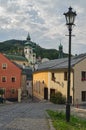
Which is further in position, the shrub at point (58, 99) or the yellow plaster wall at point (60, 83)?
the yellow plaster wall at point (60, 83)

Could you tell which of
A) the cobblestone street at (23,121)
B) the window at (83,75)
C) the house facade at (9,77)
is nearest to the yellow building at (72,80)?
the window at (83,75)

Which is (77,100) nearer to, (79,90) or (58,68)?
(79,90)

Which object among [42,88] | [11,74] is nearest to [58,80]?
[42,88]

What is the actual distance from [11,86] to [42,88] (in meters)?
11.5

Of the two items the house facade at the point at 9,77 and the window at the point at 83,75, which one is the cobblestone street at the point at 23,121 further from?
the house facade at the point at 9,77

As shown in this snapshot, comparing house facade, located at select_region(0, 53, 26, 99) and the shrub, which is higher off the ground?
house facade, located at select_region(0, 53, 26, 99)

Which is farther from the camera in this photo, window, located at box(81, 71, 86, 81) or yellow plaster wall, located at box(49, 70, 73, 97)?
yellow plaster wall, located at box(49, 70, 73, 97)

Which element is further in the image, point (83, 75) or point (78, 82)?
point (83, 75)

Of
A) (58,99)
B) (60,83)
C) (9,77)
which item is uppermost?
(9,77)

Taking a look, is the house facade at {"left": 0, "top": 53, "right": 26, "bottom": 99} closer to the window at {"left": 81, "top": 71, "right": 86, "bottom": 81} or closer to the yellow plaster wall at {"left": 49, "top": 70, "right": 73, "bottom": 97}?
the yellow plaster wall at {"left": 49, "top": 70, "right": 73, "bottom": 97}

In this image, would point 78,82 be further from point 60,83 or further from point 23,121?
point 23,121

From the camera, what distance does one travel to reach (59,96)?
172 feet

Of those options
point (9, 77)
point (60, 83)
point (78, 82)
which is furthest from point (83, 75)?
point (9, 77)

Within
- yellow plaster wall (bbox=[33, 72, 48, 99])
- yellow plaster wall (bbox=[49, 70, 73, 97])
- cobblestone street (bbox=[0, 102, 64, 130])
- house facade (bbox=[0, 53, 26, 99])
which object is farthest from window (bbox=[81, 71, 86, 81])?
cobblestone street (bbox=[0, 102, 64, 130])
